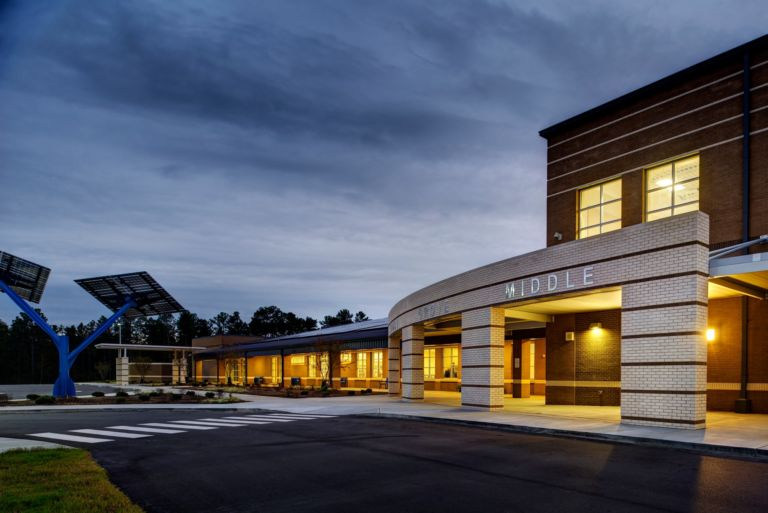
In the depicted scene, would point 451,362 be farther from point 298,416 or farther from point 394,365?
point 298,416

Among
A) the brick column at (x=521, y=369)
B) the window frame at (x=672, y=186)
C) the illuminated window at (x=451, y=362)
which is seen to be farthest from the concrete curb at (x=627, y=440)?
the illuminated window at (x=451, y=362)

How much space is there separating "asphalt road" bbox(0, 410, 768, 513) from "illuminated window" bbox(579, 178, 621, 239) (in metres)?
11.0

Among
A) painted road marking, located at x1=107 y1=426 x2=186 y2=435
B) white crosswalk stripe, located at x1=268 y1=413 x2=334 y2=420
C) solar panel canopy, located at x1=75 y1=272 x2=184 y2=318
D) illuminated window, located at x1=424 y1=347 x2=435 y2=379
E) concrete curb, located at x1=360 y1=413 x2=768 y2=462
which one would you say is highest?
solar panel canopy, located at x1=75 y1=272 x2=184 y2=318

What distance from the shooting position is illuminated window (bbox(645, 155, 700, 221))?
65.5ft

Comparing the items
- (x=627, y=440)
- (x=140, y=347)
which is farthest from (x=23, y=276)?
(x=627, y=440)

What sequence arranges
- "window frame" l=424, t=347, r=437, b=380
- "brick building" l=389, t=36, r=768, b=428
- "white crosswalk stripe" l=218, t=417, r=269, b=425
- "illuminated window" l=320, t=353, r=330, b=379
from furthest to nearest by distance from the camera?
1. "illuminated window" l=320, t=353, r=330, b=379
2. "window frame" l=424, t=347, r=437, b=380
3. "white crosswalk stripe" l=218, t=417, r=269, b=425
4. "brick building" l=389, t=36, r=768, b=428

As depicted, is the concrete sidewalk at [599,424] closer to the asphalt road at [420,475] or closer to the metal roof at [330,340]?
the asphalt road at [420,475]

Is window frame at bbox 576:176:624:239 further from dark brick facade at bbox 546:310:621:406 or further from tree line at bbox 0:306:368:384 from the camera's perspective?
tree line at bbox 0:306:368:384

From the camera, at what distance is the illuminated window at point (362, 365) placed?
44.7 m

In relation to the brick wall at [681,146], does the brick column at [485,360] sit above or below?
below

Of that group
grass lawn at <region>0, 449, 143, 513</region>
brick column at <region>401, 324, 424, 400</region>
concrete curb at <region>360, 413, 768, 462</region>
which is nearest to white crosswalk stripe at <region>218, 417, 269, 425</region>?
concrete curb at <region>360, 413, 768, 462</region>

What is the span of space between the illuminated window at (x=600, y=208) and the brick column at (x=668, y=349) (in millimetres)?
7547

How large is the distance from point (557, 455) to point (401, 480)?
3656mm

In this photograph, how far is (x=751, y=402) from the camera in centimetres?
1812
